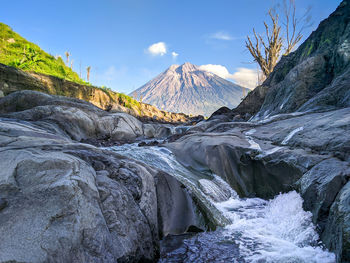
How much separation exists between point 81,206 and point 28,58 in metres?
19.8

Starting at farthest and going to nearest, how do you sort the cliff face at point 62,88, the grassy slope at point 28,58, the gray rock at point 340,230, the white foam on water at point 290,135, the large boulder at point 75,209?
the grassy slope at point 28,58 → the cliff face at point 62,88 → the white foam on water at point 290,135 → the gray rock at point 340,230 → the large boulder at point 75,209

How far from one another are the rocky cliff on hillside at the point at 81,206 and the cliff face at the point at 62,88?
9.75 m

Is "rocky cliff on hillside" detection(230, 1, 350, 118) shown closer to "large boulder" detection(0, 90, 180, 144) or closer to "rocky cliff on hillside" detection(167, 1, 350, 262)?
"rocky cliff on hillside" detection(167, 1, 350, 262)

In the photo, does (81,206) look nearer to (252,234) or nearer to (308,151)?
(252,234)

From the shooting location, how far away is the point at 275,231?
3254 mm

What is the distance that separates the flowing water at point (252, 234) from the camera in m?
2.57

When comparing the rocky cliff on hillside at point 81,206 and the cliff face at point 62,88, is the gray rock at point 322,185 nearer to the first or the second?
the rocky cliff on hillside at point 81,206

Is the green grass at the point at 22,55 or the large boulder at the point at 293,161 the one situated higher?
the green grass at the point at 22,55

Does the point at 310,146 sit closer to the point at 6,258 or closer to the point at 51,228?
the point at 51,228

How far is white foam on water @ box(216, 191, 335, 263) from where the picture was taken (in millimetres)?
2556

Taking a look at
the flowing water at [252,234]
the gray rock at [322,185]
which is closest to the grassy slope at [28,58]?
the flowing water at [252,234]

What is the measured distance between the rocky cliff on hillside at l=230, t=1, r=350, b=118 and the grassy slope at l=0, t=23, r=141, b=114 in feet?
51.0

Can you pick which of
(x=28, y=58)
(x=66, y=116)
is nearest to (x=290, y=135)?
(x=66, y=116)

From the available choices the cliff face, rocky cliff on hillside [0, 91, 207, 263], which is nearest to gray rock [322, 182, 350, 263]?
rocky cliff on hillside [0, 91, 207, 263]
